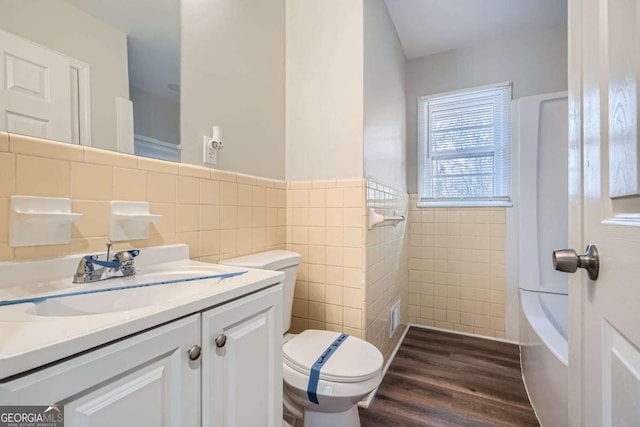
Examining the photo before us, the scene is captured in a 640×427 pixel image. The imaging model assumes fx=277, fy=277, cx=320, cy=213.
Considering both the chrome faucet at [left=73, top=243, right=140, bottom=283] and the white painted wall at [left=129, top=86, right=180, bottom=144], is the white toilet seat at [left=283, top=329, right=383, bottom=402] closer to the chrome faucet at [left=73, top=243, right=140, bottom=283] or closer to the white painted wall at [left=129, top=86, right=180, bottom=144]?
the chrome faucet at [left=73, top=243, right=140, bottom=283]

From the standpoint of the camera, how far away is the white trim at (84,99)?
84 cm

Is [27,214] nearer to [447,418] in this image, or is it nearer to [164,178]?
[164,178]

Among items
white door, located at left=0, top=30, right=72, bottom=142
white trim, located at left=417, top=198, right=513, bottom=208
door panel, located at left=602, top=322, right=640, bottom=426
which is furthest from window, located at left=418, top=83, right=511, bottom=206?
white door, located at left=0, top=30, right=72, bottom=142

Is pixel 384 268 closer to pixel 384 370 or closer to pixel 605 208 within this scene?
pixel 384 370

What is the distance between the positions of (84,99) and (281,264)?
91cm

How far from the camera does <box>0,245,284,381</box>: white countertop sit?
1.30ft

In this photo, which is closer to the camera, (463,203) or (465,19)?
(465,19)

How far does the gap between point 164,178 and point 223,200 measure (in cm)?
28

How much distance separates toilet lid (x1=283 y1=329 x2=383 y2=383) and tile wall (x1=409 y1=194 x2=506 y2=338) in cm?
145

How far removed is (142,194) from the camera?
961 mm

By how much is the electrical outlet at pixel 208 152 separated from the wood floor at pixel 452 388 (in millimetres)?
1478

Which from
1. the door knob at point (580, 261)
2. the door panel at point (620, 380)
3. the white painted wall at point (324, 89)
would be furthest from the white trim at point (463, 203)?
the door panel at point (620, 380)

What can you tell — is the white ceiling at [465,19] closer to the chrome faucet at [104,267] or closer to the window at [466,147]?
the window at [466,147]

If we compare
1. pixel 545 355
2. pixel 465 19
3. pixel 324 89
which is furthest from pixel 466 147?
pixel 545 355
